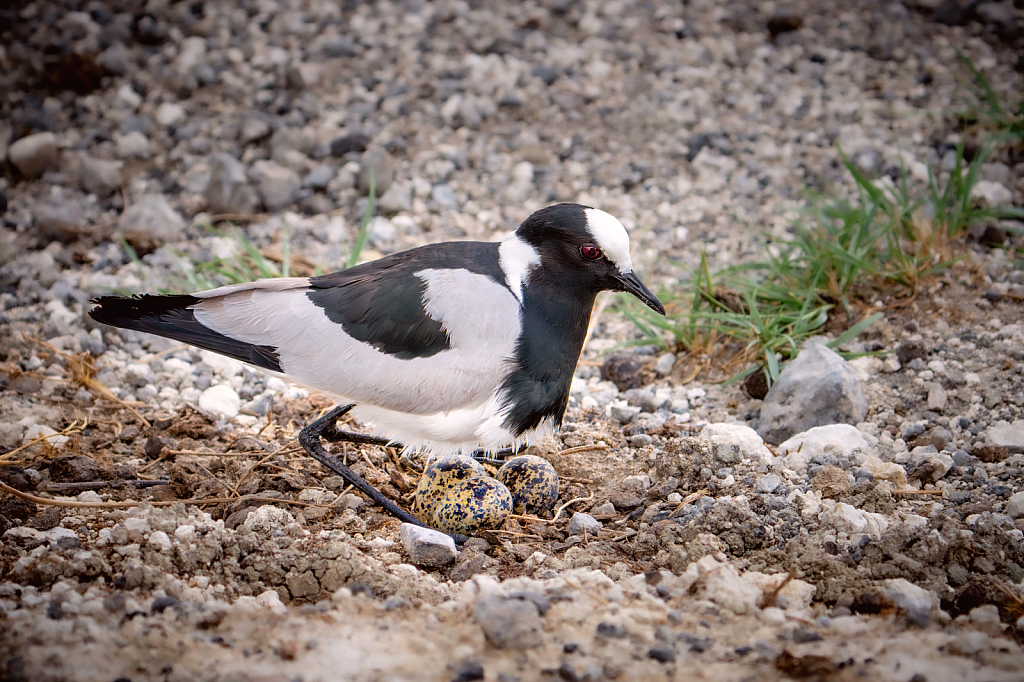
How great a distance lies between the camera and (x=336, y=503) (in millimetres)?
3123

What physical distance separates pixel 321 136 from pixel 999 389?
172 inches

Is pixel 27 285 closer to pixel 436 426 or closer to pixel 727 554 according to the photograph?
pixel 436 426

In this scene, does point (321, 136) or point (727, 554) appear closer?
point (727, 554)

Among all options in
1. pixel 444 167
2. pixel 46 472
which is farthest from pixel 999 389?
pixel 46 472

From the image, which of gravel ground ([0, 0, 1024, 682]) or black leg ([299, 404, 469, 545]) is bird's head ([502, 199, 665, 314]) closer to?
gravel ground ([0, 0, 1024, 682])

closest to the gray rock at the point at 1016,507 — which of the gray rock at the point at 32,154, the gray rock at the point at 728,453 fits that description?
the gray rock at the point at 728,453

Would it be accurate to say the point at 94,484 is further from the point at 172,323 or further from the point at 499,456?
the point at 499,456

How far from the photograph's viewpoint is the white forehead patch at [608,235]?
3027 mm

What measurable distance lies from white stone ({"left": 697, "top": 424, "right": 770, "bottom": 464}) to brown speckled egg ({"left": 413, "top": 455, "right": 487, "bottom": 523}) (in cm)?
99

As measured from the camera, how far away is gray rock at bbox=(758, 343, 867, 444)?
3.46 m

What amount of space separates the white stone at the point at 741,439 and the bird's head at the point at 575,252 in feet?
2.00

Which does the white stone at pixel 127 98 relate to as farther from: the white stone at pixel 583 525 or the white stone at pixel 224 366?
the white stone at pixel 583 525

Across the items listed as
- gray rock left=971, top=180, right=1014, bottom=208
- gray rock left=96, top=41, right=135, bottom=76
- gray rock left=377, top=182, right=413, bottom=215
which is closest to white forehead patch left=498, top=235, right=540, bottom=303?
gray rock left=377, top=182, right=413, bottom=215

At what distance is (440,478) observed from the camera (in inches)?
120
